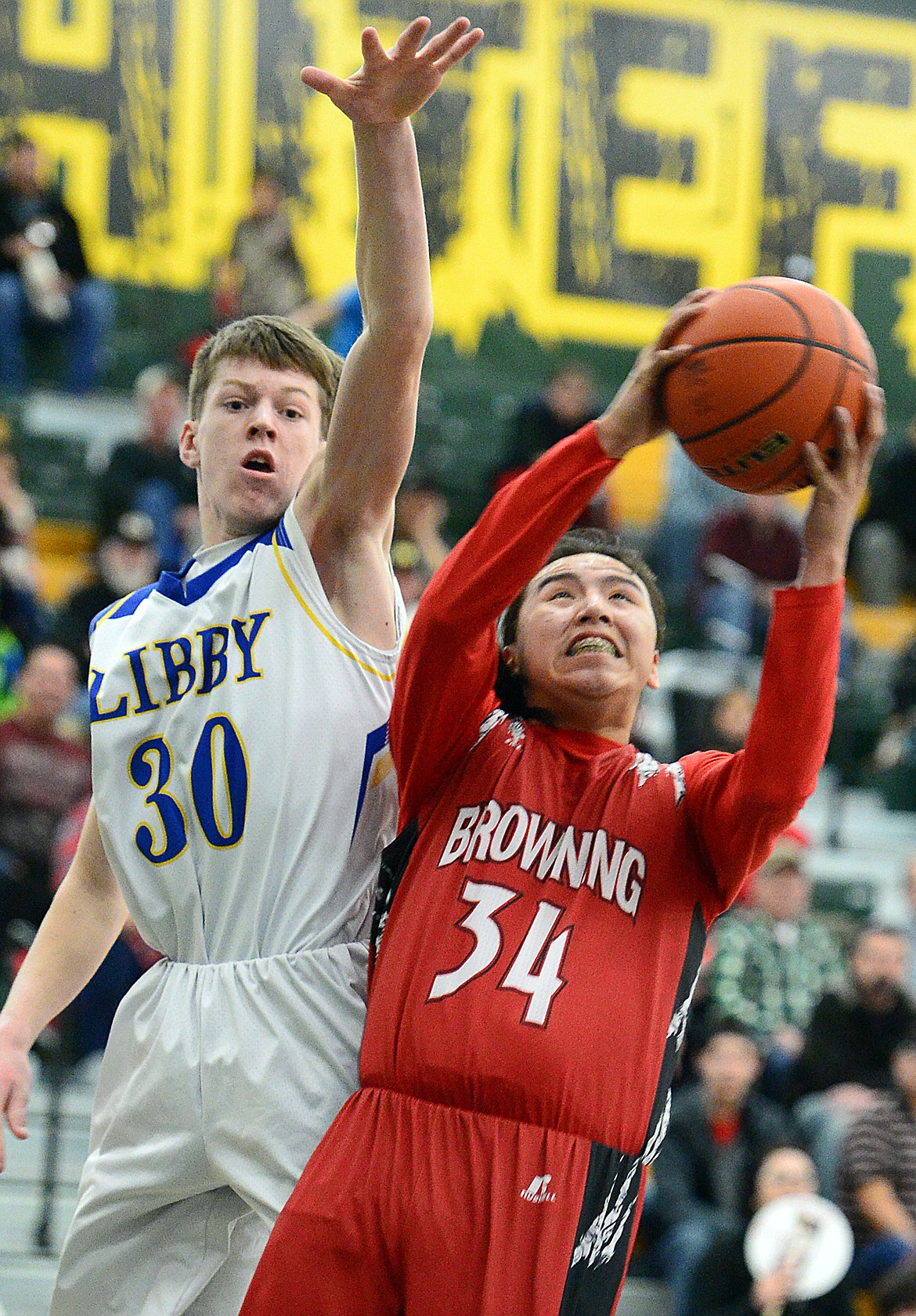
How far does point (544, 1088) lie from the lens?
2773 millimetres

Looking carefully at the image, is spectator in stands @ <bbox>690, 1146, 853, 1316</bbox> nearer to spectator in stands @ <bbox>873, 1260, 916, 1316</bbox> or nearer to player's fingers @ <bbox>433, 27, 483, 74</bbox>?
spectator in stands @ <bbox>873, 1260, 916, 1316</bbox>

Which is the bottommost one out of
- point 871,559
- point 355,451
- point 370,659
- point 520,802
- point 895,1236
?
point 895,1236

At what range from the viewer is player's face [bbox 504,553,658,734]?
3131 mm

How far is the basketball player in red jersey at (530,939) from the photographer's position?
2.73 meters

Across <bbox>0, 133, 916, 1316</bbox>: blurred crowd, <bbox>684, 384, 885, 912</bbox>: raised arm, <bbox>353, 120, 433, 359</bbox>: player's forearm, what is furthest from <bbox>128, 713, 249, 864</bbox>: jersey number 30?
<bbox>0, 133, 916, 1316</bbox>: blurred crowd

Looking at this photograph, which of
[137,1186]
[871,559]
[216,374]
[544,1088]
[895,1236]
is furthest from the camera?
[871,559]

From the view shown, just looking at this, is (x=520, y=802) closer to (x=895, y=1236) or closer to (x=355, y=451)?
(x=355, y=451)

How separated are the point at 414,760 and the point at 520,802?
0.20m

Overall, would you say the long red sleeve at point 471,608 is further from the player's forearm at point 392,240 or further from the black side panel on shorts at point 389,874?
the player's forearm at point 392,240

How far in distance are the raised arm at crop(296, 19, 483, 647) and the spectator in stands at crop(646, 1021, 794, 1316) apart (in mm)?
4503

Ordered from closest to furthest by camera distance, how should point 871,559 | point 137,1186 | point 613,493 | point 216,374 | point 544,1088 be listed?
point 544,1088 < point 137,1186 < point 216,374 < point 871,559 < point 613,493

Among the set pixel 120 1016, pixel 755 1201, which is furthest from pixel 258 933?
pixel 755 1201

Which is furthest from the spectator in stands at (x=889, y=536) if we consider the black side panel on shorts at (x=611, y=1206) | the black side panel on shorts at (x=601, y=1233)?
the black side panel on shorts at (x=601, y=1233)

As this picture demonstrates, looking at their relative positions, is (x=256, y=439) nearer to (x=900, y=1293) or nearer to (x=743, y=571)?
(x=900, y=1293)
